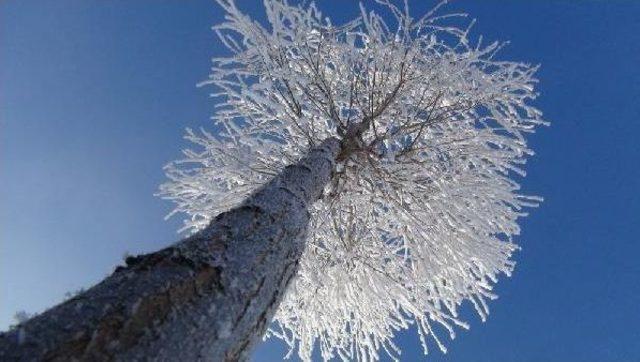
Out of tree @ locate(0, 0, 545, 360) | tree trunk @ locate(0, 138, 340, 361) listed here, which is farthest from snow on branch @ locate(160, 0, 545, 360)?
tree trunk @ locate(0, 138, 340, 361)

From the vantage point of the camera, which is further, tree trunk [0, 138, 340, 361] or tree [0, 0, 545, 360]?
tree [0, 0, 545, 360]

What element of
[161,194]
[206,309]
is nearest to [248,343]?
[206,309]

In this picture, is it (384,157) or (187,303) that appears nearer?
(187,303)

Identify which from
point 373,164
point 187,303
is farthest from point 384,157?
point 187,303

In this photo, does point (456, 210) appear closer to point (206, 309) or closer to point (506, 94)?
point (506, 94)

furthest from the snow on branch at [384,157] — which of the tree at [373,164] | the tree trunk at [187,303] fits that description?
the tree trunk at [187,303]

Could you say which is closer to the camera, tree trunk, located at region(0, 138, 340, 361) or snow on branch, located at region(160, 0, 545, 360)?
tree trunk, located at region(0, 138, 340, 361)

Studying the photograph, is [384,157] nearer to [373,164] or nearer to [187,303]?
[373,164]

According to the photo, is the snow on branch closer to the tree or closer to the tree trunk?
the tree
